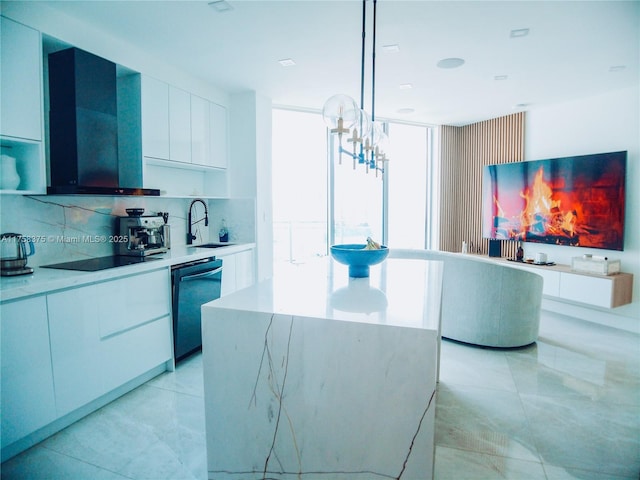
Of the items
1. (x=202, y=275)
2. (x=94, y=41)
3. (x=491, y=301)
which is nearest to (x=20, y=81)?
(x=94, y=41)

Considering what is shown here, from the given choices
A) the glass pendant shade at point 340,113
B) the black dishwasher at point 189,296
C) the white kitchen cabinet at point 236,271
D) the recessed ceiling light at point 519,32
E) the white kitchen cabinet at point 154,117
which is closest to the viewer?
the glass pendant shade at point 340,113

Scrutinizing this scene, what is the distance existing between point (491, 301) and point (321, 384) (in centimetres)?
243

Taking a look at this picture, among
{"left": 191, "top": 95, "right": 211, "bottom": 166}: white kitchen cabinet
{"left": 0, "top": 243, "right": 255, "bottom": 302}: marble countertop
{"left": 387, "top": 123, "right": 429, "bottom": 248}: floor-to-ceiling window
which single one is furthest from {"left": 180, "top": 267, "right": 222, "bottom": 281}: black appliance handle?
{"left": 387, "top": 123, "right": 429, "bottom": 248}: floor-to-ceiling window

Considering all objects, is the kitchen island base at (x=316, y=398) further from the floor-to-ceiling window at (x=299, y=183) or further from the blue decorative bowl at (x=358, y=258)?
the floor-to-ceiling window at (x=299, y=183)

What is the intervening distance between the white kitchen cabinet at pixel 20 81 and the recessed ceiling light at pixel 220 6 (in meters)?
1.12

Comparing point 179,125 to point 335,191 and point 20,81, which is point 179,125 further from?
point 335,191

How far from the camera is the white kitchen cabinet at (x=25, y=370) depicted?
1.85 metres

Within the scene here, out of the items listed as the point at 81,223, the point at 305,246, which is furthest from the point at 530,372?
the point at 305,246

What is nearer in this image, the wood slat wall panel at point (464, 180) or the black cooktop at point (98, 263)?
the black cooktop at point (98, 263)

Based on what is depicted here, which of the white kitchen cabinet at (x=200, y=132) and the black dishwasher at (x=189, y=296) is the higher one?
the white kitchen cabinet at (x=200, y=132)

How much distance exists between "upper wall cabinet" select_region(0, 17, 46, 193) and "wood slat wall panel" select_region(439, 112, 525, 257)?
531 centimetres

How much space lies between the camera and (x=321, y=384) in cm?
140

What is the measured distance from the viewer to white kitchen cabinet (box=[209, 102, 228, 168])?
3.96 metres

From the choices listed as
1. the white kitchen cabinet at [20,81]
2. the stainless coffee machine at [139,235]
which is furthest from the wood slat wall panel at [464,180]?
the white kitchen cabinet at [20,81]
